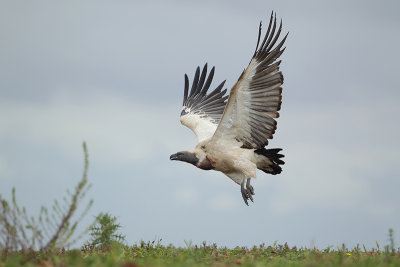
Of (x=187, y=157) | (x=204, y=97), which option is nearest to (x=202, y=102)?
(x=204, y=97)

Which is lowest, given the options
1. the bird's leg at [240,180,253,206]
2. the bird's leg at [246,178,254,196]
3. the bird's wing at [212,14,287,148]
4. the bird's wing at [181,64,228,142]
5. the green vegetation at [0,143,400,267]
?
the green vegetation at [0,143,400,267]

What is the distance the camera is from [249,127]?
33.2ft

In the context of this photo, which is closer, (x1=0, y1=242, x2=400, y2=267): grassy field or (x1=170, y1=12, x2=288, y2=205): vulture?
(x1=0, y1=242, x2=400, y2=267): grassy field

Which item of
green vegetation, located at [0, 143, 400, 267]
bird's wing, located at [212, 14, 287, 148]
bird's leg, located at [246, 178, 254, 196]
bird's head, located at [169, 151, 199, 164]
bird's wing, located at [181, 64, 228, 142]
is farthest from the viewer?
bird's wing, located at [181, 64, 228, 142]

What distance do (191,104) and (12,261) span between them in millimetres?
9188

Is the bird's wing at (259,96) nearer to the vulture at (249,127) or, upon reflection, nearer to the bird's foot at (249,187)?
the vulture at (249,127)

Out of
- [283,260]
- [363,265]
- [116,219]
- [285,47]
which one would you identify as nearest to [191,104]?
[285,47]

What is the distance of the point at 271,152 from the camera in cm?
1050

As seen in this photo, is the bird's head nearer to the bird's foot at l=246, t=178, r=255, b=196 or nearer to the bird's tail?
the bird's foot at l=246, t=178, r=255, b=196

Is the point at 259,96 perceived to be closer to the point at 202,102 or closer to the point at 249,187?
the point at 249,187

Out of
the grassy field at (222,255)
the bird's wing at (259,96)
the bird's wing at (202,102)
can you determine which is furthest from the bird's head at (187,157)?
the grassy field at (222,255)

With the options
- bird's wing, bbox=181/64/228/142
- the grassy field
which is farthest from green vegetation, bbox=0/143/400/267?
bird's wing, bbox=181/64/228/142

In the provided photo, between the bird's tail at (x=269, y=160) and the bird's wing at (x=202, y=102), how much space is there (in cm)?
245

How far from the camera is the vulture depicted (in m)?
9.63
